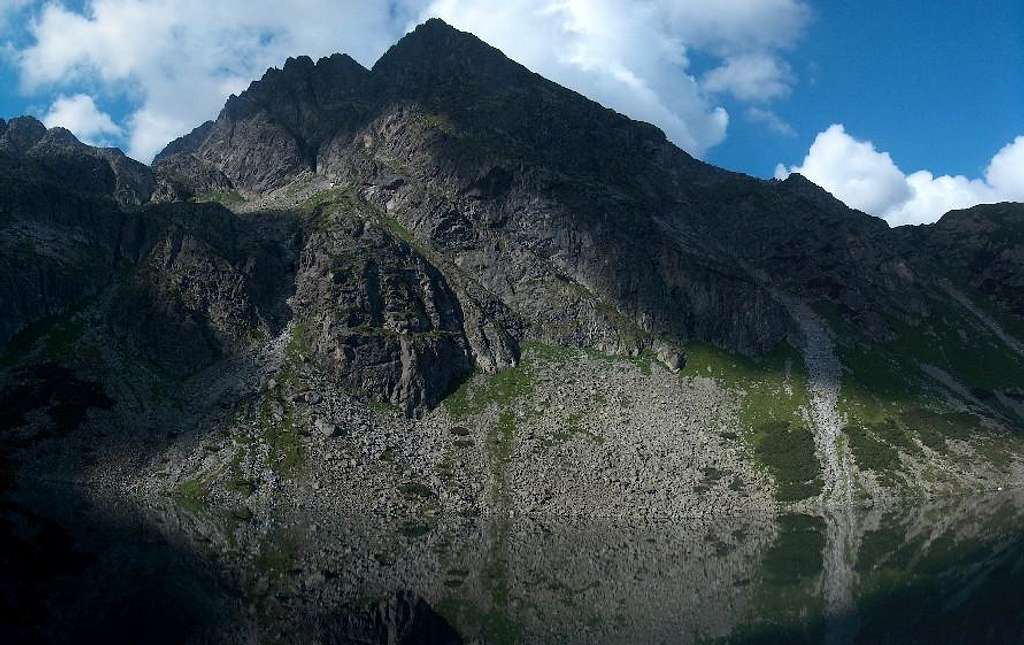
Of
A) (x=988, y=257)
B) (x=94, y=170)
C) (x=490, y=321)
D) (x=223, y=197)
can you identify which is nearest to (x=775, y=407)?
(x=490, y=321)

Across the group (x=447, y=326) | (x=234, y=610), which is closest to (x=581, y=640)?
(x=234, y=610)

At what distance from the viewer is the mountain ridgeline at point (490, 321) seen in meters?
99.5

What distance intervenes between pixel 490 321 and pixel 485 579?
82545mm

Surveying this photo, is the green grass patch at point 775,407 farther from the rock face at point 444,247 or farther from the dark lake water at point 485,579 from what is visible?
the dark lake water at point 485,579

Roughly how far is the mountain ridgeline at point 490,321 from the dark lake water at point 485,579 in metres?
16.0

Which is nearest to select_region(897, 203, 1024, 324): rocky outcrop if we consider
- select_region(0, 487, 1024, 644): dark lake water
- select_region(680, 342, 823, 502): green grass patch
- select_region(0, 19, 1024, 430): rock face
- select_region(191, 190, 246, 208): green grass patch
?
select_region(0, 19, 1024, 430): rock face

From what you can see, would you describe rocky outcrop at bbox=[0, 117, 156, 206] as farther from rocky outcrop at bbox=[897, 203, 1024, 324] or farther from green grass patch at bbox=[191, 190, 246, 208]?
rocky outcrop at bbox=[897, 203, 1024, 324]

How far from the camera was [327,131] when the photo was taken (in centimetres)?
19412

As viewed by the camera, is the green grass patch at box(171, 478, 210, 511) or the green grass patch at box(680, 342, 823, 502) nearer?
the green grass patch at box(171, 478, 210, 511)

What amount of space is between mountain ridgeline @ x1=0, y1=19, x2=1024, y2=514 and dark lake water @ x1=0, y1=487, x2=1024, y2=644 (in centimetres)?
1596

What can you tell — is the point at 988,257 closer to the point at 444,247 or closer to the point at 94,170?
the point at 444,247

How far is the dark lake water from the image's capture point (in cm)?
4197

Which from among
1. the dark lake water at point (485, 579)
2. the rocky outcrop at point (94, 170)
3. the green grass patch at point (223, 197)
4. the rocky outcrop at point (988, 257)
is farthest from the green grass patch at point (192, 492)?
the rocky outcrop at point (988, 257)

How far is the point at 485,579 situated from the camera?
55.4 meters
